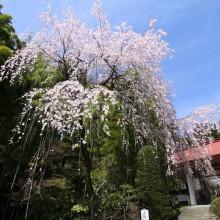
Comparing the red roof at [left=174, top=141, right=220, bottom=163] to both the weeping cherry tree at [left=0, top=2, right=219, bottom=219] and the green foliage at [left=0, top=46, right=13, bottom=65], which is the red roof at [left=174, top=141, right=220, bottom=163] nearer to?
the weeping cherry tree at [left=0, top=2, right=219, bottom=219]

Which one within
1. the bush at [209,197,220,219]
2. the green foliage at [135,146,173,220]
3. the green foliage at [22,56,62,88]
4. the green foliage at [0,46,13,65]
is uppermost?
the green foliage at [0,46,13,65]

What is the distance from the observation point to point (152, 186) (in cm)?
997

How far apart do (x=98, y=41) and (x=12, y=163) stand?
18.8ft

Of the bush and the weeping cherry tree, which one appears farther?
the bush

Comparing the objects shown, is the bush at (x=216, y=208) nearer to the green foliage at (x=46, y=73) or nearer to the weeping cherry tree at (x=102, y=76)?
the weeping cherry tree at (x=102, y=76)

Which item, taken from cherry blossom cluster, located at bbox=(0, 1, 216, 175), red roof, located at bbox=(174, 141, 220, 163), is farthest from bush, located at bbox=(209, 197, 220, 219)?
cherry blossom cluster, located at bbox=(0, 1, 216, 175)

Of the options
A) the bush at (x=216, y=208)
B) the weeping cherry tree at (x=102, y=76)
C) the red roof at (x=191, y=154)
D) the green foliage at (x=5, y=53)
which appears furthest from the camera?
the bush at (x=216, y=208)

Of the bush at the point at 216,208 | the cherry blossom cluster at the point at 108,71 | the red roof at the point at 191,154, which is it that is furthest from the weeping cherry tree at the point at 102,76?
the bush at the point at 216,208

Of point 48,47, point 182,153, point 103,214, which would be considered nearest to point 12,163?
point 103,214

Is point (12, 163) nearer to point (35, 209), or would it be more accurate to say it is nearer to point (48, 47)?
point (35, 209)

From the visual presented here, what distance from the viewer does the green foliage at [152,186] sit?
9.66m

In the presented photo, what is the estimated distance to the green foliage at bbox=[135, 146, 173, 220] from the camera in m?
9.66

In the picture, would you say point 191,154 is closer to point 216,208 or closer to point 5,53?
point 216,208

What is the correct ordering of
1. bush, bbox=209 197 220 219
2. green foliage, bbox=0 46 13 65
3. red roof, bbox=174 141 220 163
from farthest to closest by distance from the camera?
bush, bbox=209 197 220 219, red roof, bbox=174 141 220 163, green foliage, bbox=0 46 13 65
